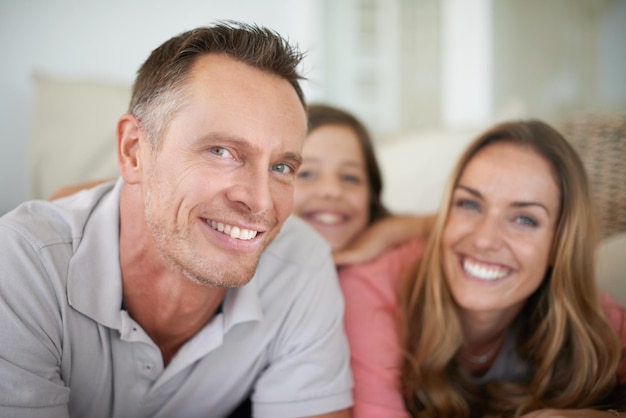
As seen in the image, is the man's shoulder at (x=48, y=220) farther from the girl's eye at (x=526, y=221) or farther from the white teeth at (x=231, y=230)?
the girl's eye at (x=526, y=221)

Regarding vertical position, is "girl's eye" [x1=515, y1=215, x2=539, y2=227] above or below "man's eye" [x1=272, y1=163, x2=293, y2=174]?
below

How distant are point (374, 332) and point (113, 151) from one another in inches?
43.7

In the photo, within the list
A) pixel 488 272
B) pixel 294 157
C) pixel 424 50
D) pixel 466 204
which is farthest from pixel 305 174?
pixel 424 50

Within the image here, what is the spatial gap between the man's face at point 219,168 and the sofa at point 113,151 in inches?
39.2

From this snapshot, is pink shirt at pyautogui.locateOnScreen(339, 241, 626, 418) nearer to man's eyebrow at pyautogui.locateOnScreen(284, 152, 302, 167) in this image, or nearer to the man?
the man

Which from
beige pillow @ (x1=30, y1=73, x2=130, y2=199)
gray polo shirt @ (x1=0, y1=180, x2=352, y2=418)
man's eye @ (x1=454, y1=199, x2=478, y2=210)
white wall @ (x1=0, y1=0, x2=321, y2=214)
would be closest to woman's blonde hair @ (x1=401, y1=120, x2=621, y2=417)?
man's eye @ (x1=454, y1=199, x2=478, y2=210)

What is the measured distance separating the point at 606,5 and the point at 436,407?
214 centimetres

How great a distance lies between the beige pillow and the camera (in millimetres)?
1810

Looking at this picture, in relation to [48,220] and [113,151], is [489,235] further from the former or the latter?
[113,151]

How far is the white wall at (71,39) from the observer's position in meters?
1.86

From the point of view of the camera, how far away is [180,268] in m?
0.86

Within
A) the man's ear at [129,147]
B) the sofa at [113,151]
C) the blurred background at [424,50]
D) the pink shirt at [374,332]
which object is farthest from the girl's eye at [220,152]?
the blurred background at [424,50]

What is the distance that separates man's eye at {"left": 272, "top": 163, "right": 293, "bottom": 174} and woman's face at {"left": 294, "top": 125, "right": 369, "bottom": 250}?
614 mm

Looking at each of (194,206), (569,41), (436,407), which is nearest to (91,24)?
(194,206)
